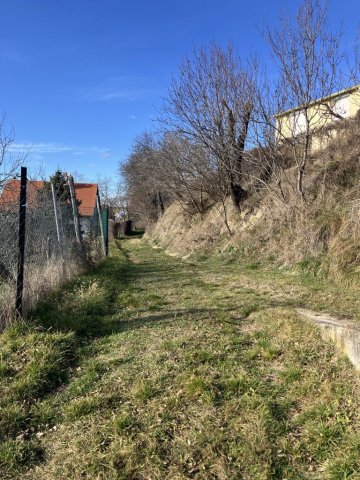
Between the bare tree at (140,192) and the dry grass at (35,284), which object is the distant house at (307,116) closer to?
the dry grass at (35,284)

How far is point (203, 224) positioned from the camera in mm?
15891

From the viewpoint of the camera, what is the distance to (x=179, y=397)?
308 cm

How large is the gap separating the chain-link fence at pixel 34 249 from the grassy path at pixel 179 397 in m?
0.44

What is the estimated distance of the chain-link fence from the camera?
4.76 meters

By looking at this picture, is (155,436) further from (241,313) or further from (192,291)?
(192,291)

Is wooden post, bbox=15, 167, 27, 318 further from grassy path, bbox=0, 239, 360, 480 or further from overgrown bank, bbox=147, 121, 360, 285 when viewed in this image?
overgrown bank, bbox=147, 121, 360, 285

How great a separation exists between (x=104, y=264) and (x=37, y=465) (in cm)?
831

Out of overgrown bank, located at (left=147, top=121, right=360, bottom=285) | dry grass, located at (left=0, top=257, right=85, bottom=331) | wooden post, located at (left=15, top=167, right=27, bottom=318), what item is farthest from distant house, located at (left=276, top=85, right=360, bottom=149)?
wooden post, located at (left=15, top=167, right=27, bottom=318)

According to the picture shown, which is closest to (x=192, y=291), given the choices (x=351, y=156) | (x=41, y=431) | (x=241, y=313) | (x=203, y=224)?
(x=241, y=313)

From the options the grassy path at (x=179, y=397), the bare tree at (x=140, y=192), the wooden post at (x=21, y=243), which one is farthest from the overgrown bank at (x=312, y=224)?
the bare tree at (x=140, y=192)

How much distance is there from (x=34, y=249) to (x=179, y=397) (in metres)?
4.10

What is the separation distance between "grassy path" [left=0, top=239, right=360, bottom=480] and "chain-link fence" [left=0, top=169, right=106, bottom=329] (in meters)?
0.44

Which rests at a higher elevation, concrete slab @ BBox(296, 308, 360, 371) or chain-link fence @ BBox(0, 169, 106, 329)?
chain-link fence @ BBox(0, 169, 106, 329)

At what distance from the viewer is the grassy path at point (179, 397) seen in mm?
2428
